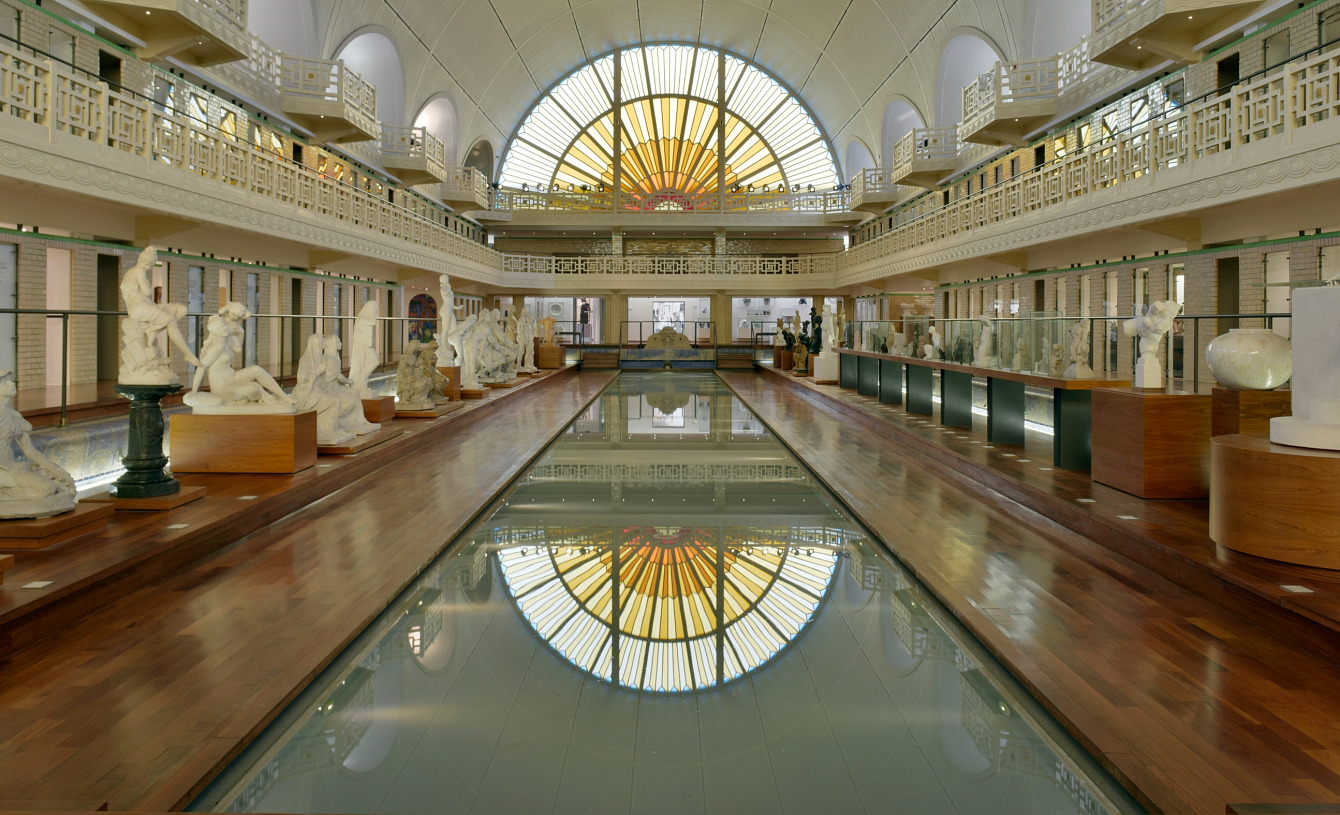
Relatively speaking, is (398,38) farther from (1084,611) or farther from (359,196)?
(1084,611)

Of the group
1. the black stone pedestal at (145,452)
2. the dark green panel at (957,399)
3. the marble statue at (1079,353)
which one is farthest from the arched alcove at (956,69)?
the black stone pedestal at (145,452)

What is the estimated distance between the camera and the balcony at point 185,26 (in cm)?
1289

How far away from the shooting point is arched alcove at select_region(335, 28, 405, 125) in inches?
1005

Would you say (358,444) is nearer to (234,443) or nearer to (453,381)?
(234,443)

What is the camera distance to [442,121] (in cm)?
3259

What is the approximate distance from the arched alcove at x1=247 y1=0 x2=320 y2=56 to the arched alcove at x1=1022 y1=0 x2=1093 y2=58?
17048mm

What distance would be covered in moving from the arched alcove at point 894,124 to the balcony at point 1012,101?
1163cm

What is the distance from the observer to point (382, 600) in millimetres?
4719

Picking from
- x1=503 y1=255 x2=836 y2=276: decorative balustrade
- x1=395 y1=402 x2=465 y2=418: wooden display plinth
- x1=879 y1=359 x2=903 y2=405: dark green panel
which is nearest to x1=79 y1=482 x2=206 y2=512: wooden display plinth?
x1=395 y1=402 x2=465 y2=418: wooden display plinth

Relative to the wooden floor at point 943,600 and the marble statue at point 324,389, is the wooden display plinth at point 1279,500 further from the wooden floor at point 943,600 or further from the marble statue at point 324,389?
the marble statue at point 324,389

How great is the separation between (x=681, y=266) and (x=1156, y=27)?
22.3 m

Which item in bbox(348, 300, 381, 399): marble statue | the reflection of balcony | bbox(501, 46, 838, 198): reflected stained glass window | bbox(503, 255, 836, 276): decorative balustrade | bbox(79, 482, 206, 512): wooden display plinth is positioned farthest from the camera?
bbox(501, 46, 838, 198): reflected stained glass window

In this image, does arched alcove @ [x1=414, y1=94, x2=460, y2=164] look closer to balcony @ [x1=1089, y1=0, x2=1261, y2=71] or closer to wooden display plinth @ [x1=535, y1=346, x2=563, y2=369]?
wooden display plinth @ [x1=535, y1=346, x2=563, y2=369]

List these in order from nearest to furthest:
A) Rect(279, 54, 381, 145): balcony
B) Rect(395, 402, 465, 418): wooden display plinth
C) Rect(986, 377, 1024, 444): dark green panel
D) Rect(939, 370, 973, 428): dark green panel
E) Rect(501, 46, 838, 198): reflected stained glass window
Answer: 1. Rect(986, 377, 1024, 444): dark green panel
2. Rect(939, 370, 973, 428): dark green panel
3. Rect(395, 402, 465, 418): wooden display plinth
4. Rect(279, 54, 381, 145): balcony
5. Rect(501, 46, 838, 198): reflected stained glass window
